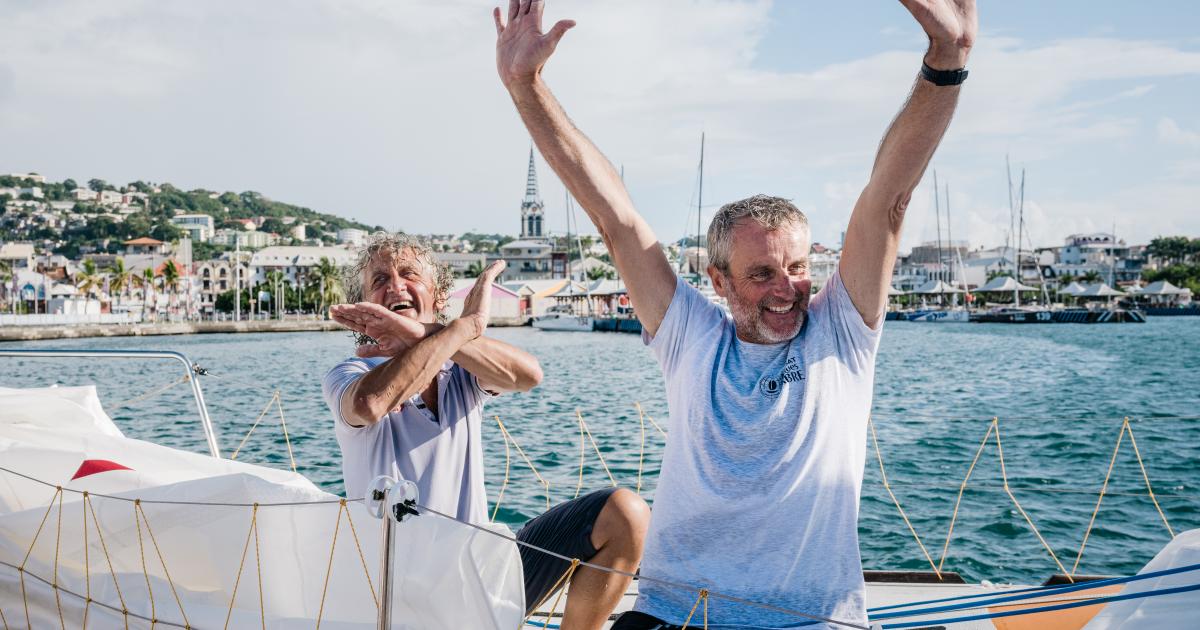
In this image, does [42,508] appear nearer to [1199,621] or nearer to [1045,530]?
[1199,621]

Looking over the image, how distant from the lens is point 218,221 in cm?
19550

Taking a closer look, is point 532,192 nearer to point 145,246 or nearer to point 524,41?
point 145,246

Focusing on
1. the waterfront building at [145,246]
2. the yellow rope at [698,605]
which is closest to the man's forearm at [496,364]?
the yellow rope at [698,605]

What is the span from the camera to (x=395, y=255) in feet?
8.65

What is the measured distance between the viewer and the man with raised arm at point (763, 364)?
190cm

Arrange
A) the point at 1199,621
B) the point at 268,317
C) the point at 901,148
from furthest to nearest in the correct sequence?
1. the point at 268,317
2. the point at 901,148
3. the point at 1199,621

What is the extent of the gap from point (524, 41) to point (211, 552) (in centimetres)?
139

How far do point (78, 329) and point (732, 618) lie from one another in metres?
68.3

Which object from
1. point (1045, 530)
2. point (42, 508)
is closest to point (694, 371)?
point (42, 508)

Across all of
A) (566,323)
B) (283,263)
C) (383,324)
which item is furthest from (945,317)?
(383,324)

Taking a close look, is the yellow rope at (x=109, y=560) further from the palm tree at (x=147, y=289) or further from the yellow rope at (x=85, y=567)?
the palm tree at (x=147, y=289)

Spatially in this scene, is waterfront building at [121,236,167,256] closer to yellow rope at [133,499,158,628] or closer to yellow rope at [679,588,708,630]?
yellow rope at [133,499,158,628]

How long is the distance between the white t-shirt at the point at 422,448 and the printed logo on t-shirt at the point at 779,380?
88cm

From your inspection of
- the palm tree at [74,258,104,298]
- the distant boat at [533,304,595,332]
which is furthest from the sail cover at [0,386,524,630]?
the palm tree at [74,258,104,298]
